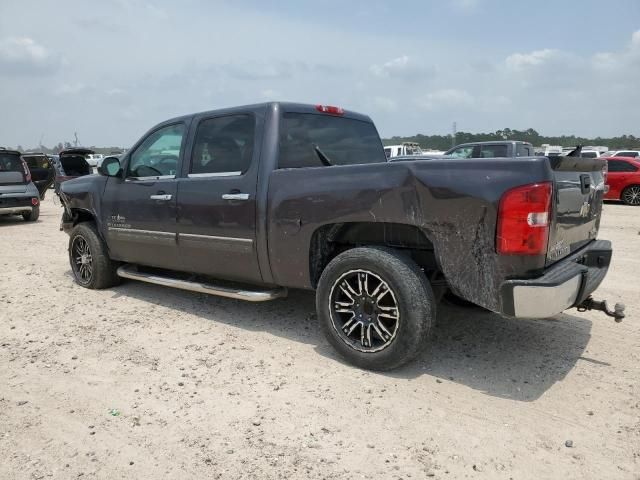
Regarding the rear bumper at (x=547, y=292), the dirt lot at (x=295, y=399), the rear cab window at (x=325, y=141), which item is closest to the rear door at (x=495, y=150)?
the dirt lot at (x=295, y=399)

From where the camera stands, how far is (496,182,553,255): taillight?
289cm

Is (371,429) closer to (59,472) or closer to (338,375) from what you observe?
(338,375)

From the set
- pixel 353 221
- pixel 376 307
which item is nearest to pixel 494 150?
pixel 353 221

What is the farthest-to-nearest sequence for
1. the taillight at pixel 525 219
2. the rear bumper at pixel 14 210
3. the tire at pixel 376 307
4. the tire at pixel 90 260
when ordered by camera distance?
1. the rear bumper at pixel 14 210
2. the tire at pixel 90 260
3. the tire at pixel 376 307
4. the taillight at pixel 525 219

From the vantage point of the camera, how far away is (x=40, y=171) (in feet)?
50.5

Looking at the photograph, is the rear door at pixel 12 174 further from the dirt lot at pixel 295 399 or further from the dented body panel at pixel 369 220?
the dented body panel at pixel 369 220

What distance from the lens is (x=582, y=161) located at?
3463 mm

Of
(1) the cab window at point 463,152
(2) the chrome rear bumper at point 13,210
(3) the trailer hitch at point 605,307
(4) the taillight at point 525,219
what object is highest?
(1) the cab window at point 463,152

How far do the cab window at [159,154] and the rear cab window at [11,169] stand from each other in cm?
878

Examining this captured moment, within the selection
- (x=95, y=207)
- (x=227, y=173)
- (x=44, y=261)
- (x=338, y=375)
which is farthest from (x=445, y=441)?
(x=44, y=261)

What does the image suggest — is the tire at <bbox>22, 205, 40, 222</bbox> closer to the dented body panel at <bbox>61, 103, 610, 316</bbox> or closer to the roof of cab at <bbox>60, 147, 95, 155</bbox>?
the roof of cab at <bbox>60, 147, 95, 155</bbox>

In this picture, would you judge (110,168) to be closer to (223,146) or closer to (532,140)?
(223,146)

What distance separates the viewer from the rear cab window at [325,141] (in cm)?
423

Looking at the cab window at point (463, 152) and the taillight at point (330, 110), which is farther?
the cab window at point (463, 152)
